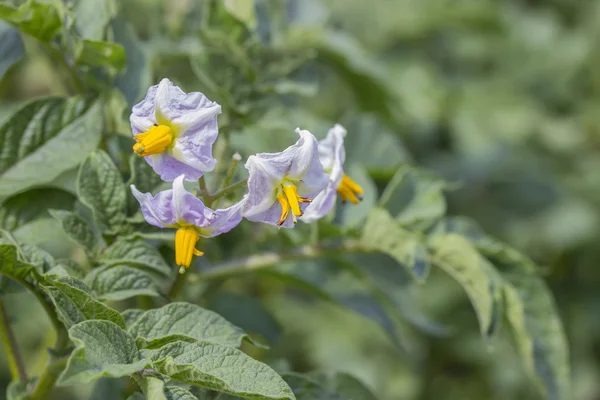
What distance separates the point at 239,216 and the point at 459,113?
6.03ft

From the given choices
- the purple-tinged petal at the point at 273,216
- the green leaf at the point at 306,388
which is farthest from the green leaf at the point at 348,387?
the purple-tinged petal at the point at 273,216

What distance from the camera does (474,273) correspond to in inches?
47.0

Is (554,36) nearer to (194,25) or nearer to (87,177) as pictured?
(194,25)

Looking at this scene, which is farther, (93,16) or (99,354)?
(93,16)

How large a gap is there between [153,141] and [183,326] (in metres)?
0.23

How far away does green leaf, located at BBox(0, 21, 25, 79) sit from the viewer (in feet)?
3.86

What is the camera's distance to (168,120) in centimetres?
98

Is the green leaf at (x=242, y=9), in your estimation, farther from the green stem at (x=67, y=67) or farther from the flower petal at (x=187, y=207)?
the flower petal at (x=187, y=207)

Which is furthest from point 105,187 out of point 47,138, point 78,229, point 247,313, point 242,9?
point 247,313

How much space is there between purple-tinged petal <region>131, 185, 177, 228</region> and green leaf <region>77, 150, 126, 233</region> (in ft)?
0.38

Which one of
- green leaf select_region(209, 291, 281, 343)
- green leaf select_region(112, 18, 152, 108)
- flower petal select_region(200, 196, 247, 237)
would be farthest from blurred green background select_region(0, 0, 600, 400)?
flower petal select_region(200, 196, 247, 237)

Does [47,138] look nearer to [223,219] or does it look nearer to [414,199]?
[223,219]

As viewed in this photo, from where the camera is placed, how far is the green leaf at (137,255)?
3.35ft

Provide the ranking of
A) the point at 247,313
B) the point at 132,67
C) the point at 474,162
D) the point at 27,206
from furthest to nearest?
the point at 474,162 < the point at 247,313 < the point at 132,67 < the point at 27,206
